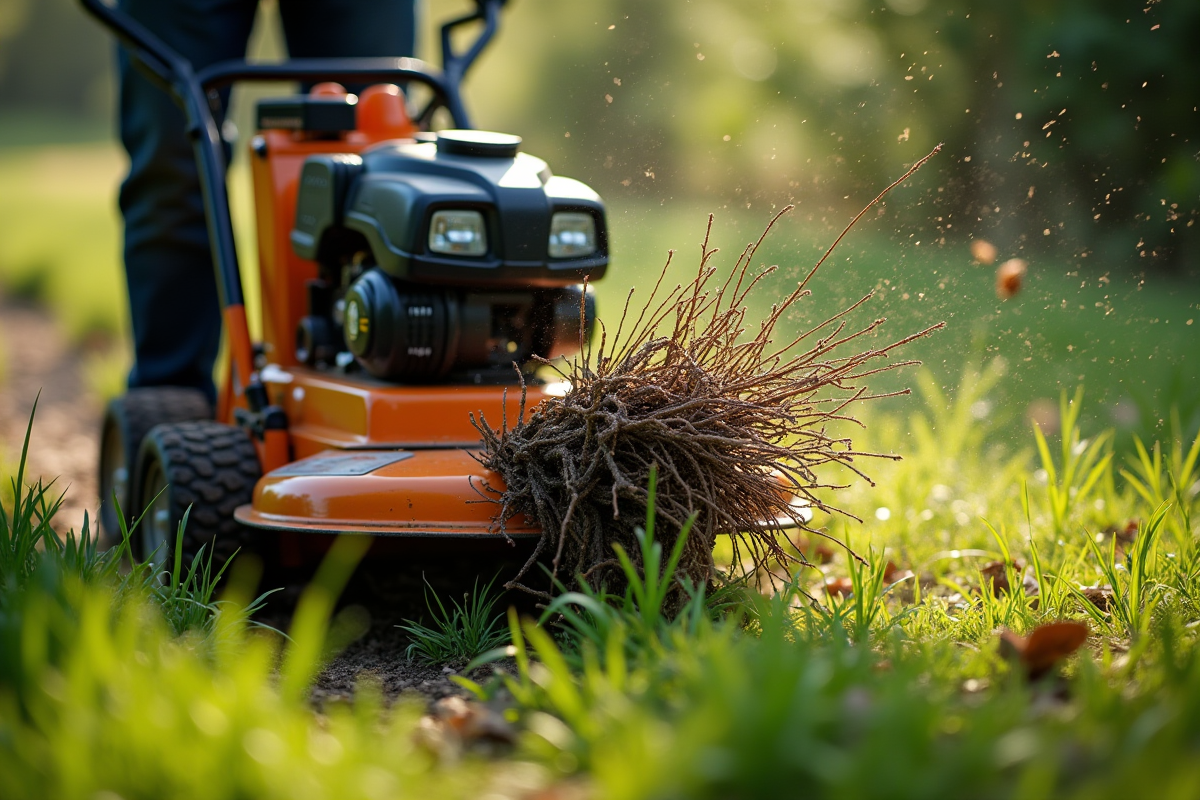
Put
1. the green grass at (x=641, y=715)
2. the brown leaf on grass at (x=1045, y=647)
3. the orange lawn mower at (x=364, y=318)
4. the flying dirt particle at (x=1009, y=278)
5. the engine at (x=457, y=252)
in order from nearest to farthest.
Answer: the green grass at (x=641, y=715) → the brown leaf on grass at (x=1045, y=647) → the orange lawn mower at (x=364, y=318) → the engine at (x=457, y=252) → the flying dirt particle at (x=1009, y=278)

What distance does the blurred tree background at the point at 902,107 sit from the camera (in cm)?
229

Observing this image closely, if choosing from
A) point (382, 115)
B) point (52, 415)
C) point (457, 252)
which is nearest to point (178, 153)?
point (382, 115)

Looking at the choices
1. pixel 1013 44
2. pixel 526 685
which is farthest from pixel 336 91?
pixel 1013 44

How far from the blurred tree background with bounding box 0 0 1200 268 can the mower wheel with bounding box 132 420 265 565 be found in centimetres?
89

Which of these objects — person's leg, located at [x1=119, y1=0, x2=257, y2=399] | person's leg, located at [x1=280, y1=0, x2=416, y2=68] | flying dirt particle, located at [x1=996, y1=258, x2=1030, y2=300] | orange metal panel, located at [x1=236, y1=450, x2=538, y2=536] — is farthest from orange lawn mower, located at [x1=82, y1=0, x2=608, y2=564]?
flying dirt particle, located at [x1=996, y1=258, x2=1030, y2=300]

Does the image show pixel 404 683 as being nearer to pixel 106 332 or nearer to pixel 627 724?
pixel 627 724

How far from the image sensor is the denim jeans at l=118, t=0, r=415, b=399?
309 centimetres

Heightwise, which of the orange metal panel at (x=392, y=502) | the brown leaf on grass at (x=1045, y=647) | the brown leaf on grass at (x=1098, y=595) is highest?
the orange metal panel at (x=392, y=502)

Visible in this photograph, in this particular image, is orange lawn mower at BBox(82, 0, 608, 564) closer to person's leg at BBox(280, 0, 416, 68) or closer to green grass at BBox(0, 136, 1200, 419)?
green grass at BBox(0, 136, 1200, 419)

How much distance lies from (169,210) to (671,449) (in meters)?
1.91

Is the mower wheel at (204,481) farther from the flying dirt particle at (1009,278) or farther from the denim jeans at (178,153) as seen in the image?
the flying dirt particle at (1009,278)

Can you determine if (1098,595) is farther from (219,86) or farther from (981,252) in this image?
(219,86)

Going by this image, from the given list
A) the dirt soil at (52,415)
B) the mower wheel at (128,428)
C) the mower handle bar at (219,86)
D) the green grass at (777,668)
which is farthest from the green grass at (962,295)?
the dirt soil at (52,415)

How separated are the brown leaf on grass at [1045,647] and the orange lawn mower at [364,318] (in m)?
0.78
